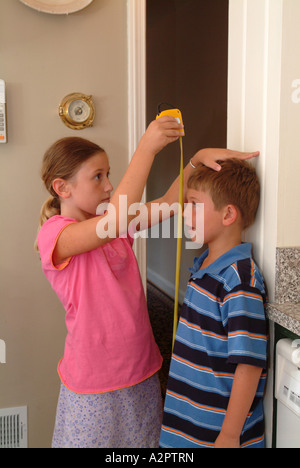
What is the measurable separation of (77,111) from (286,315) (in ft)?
4.45

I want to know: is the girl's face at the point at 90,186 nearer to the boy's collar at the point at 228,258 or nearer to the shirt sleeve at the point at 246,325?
the boy's collar at the point at 228,258

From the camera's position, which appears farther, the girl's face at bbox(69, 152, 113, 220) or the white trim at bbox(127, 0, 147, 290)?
the white trim at bbox(127, 0, 147, 290)

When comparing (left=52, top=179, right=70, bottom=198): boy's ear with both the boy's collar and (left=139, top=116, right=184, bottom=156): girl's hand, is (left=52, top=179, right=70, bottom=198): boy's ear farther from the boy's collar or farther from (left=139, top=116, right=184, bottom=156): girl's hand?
the boy's collar

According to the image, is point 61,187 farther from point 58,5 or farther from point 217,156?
point 58,5

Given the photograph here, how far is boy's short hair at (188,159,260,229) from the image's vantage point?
98 centimetres

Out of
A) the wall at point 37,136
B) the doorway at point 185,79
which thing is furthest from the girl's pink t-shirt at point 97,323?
the doorway at point 185,79

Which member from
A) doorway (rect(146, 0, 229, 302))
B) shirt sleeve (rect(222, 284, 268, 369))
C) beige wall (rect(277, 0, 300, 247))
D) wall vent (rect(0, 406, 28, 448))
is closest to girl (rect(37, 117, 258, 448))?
beige wall (rect(277, 0, 300, 247))

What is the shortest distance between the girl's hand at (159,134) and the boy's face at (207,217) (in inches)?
5.3

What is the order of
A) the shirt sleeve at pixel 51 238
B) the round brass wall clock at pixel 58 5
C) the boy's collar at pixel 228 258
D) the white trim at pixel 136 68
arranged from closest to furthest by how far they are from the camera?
1. the boy's collar at pixel 228 258
2. the shirt sleeve at pixel 51 238
3. the round brass wall clock at pixel 58 5
4. the white trim at pixel 136 68

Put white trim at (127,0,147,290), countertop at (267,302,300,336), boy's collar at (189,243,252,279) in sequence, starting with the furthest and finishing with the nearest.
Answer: white trim at (127,0,147,290) → boy's collar at (189,243,252,279) → countertop at (267,302,300,336)

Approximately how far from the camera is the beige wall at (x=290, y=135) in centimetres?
90

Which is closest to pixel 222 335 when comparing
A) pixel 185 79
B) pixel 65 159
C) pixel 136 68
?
pixel 65 159

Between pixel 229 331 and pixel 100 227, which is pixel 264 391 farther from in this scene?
pixel 100 227

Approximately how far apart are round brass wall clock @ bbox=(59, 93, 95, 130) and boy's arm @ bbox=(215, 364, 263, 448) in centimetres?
136
